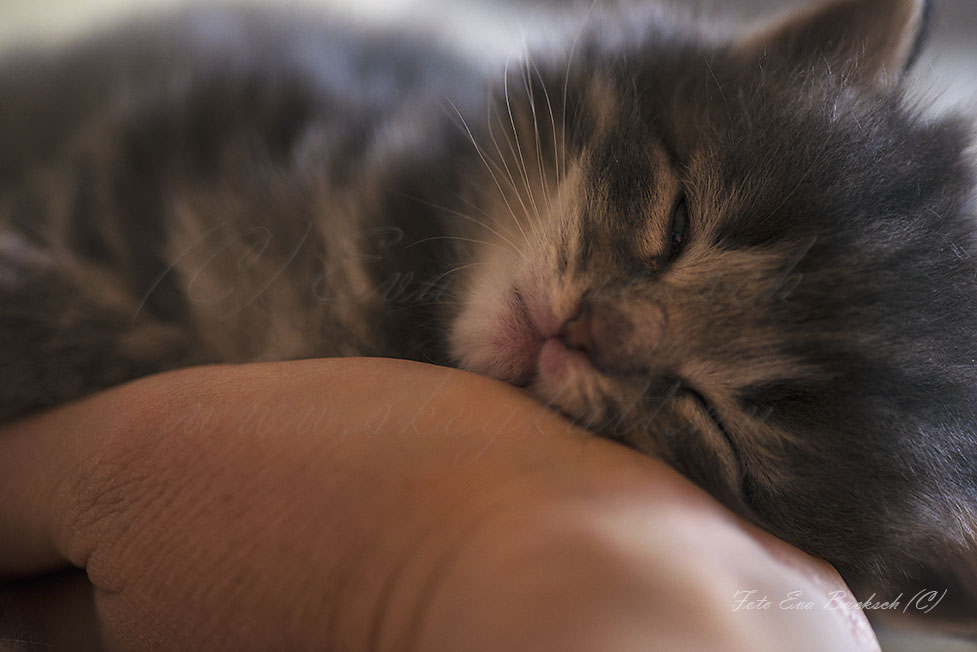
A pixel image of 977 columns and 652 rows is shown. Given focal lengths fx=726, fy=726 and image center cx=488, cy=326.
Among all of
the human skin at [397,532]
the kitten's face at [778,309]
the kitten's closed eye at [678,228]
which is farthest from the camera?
the kitten's closed eye at [678,228]

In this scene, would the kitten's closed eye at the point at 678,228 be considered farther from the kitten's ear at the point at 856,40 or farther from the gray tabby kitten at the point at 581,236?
the kitten's ear at the point at 856,40

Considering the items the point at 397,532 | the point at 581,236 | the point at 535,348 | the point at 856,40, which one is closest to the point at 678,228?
the point at 581,236

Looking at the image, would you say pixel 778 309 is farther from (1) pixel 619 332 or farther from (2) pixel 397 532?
(2) pixel 397 532

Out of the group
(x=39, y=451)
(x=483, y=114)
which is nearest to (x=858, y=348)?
(x=483, y=114)

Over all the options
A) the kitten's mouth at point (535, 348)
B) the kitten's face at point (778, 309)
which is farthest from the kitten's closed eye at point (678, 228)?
the kitten's mouth at point (535, 348)

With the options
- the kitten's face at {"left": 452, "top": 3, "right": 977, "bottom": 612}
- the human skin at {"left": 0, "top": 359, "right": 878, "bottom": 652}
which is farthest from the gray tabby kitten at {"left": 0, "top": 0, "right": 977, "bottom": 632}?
the human skin at {"left": 0, "top": 359, "right": 878, "bottom": 652}

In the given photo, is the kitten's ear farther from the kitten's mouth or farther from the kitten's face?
the kitten's mouth

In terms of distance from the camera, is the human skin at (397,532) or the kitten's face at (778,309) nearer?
the human skin at (397,532)

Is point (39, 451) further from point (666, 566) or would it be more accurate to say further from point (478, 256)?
point (666, 566)

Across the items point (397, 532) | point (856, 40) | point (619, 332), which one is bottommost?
point (397, 532)
